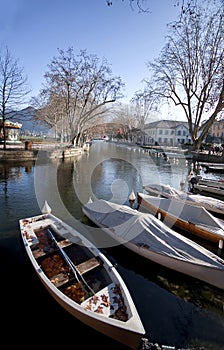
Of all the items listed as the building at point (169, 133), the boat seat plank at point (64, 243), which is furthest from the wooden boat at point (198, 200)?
the building at point (169, 133)

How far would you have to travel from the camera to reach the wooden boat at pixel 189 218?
7.39 metres

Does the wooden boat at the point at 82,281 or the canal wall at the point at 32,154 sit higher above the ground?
the canal wall at the point at 32,154

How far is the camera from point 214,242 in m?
7.31

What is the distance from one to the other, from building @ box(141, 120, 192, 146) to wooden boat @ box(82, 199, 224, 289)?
6128 centimetres

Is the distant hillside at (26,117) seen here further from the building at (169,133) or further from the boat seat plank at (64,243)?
the building at (169,133)

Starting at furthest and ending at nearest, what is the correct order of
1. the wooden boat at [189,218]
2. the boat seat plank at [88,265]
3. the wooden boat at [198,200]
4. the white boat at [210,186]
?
the white boat at [210,186] < the wooden boat at [198,200] < the wooden boat at [189,218] < the boat seat plank at [88,265]

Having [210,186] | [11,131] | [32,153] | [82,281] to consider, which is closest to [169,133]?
[11,131]

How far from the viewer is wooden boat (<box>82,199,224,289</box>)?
5125mm

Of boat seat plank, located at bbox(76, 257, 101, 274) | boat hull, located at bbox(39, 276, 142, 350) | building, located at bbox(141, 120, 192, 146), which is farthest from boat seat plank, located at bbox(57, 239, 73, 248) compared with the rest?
building, located at bbox(141, 120, 192, 146)

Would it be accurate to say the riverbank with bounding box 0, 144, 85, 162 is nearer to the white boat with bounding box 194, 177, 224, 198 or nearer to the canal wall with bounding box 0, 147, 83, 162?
the canal wall with bounding box 0, 147, 83, 162

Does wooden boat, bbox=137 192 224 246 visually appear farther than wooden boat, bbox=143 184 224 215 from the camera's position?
No

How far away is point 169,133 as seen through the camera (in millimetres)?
70250

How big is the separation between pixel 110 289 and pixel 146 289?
1489mm

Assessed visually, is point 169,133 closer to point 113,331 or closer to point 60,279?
point 60,279
